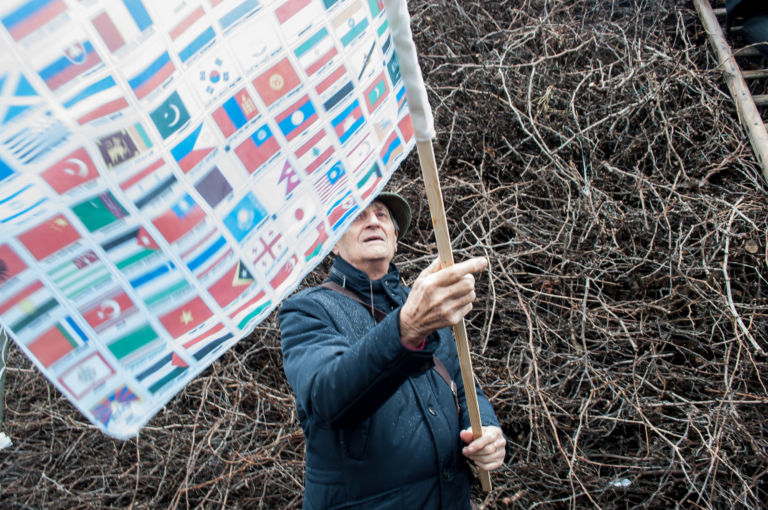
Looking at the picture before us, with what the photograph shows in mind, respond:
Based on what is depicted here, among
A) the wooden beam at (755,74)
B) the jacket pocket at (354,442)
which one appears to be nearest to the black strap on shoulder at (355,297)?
the jacket pocket at (354,442)

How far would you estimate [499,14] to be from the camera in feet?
14.3

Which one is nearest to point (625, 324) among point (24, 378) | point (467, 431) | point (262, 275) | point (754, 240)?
point (754, 240)

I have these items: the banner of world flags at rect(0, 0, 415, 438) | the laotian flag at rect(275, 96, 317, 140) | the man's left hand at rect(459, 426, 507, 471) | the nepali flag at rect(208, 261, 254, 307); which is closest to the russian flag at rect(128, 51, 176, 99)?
the banner of world flags at rect(0, 0, 415, 438)

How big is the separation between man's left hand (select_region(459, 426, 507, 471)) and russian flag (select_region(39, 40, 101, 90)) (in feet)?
4.04

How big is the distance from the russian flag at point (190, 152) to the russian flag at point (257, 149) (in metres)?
0.08

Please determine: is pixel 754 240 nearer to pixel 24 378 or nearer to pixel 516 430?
pixel 516 430

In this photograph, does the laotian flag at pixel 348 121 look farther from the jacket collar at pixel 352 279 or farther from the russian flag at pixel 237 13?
the jacket collar at pixel 352 279

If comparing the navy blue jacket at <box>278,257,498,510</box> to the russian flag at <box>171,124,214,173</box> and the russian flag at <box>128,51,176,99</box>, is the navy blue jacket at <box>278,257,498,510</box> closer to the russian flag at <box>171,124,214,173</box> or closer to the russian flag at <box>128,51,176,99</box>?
the russian flag at <box>171,124,214,173</box>

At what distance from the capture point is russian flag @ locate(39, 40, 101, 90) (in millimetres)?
780

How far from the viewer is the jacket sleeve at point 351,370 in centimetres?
109

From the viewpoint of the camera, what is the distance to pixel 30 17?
757 millimetres

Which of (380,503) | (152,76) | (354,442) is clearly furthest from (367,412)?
(152,76)

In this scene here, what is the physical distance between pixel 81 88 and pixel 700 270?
296cm

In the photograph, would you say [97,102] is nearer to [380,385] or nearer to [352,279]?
[380,385]
